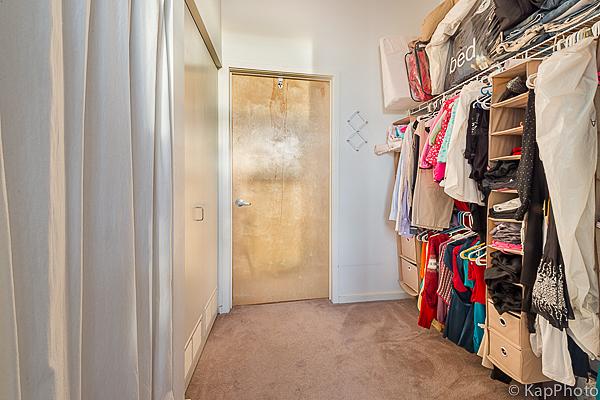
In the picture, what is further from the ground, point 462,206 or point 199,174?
point 199,174

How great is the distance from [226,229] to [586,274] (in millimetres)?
2237

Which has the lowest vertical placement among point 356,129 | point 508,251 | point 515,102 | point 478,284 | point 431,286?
point 431,286

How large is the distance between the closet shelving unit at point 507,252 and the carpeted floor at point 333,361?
21 cm

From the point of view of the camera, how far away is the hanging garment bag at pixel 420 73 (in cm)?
221

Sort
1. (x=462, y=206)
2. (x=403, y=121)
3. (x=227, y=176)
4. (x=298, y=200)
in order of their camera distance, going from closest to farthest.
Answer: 1. (x=462, y=206)
2. (x=227, y=176)
3. (x=403, y=121)
4. (x=298, y=200)

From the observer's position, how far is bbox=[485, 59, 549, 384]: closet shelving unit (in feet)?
4.24

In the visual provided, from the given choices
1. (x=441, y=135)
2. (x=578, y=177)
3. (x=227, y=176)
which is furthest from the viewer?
(x=227, y=176)

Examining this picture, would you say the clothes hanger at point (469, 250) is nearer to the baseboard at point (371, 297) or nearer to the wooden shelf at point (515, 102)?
the wooden shelf at point (515, 102)

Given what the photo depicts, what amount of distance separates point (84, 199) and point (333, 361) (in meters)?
1.62

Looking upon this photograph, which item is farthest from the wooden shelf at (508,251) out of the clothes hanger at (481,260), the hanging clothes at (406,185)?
the hanging clothes at (406,185)

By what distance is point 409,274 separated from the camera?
8.04ft

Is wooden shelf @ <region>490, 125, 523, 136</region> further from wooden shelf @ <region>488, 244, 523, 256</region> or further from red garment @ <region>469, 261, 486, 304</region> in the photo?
red garment @ <region>469, 261, 486, 304</region>

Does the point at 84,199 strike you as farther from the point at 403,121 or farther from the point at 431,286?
the point at 403,121

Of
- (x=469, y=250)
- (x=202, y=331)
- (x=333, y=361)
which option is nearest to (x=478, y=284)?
(x=469, y=250)
